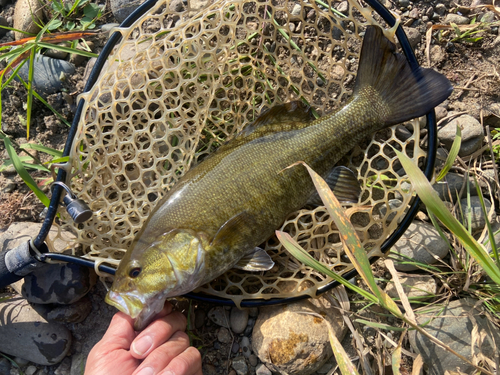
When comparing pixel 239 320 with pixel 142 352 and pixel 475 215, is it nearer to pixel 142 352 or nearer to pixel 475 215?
pixel 142 352

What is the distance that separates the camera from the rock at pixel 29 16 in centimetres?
390

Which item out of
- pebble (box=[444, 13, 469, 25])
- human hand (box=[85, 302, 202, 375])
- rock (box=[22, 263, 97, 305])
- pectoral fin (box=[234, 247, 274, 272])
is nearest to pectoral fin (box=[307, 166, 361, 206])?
pectoral fin (box=[234, 247, 274, 272])

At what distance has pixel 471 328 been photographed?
116 inches

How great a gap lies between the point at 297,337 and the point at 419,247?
1.25 m

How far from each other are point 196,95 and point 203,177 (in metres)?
0.75

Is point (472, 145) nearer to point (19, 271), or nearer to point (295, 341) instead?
point (295, 341)

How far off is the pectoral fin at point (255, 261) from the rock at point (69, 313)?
57.2 inches

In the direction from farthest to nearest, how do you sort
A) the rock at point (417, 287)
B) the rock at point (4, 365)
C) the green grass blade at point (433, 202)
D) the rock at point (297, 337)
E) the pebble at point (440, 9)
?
the pebble at point (440, 9), the rock at point (4, 365), the rock at point (417, 287), the rock at point (297, 337), the green grass blade at point (433, 202)

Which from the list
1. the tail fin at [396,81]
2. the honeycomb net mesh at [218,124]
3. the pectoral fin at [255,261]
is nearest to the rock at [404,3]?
the honeycomb net mesh at [218,124]

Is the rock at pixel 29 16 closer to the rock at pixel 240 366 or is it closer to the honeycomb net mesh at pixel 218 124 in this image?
the honeycomb net mesh at pixel 218 124

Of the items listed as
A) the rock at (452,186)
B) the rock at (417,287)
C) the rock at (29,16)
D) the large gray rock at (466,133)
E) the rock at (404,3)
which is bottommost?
the rock at (417,287)

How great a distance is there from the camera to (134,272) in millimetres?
2617

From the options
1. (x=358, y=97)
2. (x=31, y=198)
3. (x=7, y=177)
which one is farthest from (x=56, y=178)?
(x=358, y=97)

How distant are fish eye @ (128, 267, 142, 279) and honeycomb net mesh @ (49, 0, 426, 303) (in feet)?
1.13
